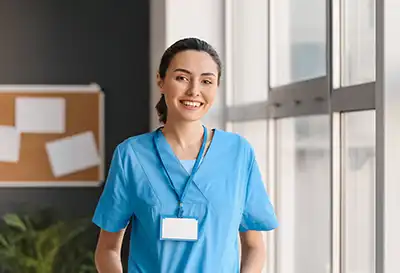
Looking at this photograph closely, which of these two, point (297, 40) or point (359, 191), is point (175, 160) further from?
point (297, 40)

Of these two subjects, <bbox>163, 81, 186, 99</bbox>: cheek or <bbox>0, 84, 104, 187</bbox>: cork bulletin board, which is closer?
<bbox>163, 81, 186, 99</bbox>: cheek

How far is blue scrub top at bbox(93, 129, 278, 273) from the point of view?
1.61m

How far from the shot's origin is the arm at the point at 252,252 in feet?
5.51

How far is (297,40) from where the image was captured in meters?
2.63

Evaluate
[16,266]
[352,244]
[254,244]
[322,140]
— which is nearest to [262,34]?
[322,140]

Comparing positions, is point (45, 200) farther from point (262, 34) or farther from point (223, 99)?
point (262, 34)

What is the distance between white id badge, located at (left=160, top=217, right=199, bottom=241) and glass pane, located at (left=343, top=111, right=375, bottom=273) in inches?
16.6

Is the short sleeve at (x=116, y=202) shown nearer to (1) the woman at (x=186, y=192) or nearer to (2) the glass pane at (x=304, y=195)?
(1) the woman at (x=186, y=192)

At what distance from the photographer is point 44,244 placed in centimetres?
409

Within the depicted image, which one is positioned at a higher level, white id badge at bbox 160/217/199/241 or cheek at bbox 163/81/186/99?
cheek at bbox 163/81/186/99

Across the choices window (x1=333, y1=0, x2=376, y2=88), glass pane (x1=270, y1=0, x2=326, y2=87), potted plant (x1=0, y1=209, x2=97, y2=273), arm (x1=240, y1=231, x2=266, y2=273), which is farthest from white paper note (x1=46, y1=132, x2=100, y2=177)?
arm (x1=240, y1=231, x2=266, y2=273)

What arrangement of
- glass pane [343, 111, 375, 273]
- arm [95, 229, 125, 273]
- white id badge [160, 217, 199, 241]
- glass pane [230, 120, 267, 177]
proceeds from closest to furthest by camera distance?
white id badge [160, 217, 199, 241] → arm [95, 229, 125, 273] → glass pane [343, 111, 375, 273] → glass pane [230, 120, 267, 177]

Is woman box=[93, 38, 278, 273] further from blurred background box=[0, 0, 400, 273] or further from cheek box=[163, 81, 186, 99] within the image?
blurred background box=[0, 0, 400, 273]

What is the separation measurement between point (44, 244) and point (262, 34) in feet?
5.49
